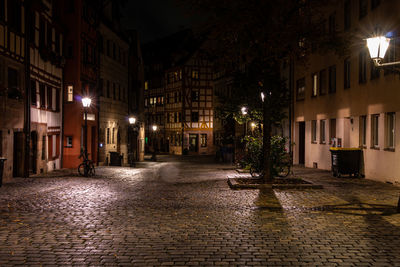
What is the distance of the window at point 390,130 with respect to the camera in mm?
19172

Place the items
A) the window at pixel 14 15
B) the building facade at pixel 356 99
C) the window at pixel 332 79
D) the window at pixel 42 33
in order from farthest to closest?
the window at pixel 332 79
the window at pixel 42 33
the window at pixel 14 15
the building facade at pixel 356 99

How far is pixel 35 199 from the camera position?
13.8m

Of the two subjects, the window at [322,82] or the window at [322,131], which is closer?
A: the window at [322,82]

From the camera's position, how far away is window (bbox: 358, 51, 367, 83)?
71.8ft

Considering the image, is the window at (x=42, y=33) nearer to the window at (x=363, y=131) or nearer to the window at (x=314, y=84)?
the window at (x=314, y=84)

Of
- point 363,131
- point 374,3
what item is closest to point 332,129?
point 363,131

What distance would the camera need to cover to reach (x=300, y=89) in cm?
3253

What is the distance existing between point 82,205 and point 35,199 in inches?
78.7

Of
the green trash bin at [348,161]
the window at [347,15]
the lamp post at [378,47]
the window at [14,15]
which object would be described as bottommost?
the green trash bin at [348,161]

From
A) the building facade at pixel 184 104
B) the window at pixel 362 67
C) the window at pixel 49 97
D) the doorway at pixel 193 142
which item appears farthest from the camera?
the doorway at pixel 193 142

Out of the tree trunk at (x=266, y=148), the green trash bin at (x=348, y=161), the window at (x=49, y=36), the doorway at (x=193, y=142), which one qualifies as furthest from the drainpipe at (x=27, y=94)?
the doorway at (x=193, y=142)

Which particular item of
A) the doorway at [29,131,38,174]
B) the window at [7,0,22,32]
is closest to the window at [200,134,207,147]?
the doorway at [29,131,38,174]

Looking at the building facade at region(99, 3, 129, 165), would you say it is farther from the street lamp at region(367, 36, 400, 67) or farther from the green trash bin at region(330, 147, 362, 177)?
the street lamp at region(367, 36, 400, 67)

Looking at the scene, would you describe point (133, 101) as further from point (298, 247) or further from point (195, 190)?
point (298, 247)
